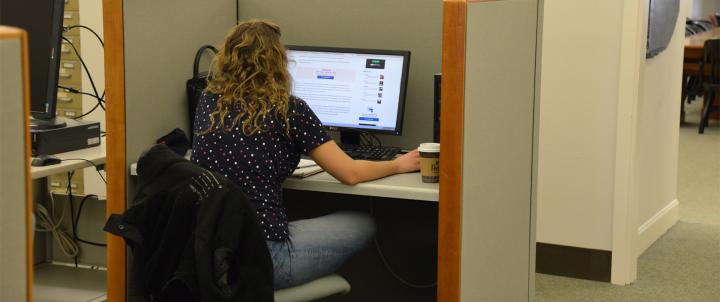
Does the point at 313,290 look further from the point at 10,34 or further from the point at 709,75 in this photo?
the point at 709,75

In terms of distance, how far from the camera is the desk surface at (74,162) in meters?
2.31

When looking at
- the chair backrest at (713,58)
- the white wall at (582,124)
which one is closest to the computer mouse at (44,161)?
the white wall at (582,124)

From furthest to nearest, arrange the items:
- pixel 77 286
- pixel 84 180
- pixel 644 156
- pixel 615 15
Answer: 1. pixel 644 156
2. pixel 84 180
3. pixel 615 15
4. pixel 77 286

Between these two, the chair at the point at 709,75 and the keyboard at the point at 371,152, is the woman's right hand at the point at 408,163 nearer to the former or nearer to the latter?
the keyboard at the point at 371,152

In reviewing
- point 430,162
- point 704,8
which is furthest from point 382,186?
point 704,8

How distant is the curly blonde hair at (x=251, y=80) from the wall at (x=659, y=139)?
1671 mm

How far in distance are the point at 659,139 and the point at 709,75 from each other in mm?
3753

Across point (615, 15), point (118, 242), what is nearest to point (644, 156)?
point (615, 15)

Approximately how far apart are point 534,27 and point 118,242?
1.24 meters

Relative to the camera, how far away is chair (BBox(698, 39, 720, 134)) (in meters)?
6.79

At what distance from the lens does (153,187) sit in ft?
6.45

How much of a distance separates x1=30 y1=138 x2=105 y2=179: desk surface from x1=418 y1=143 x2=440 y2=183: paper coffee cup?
36.1 inches

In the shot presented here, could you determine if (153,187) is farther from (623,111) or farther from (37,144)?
(623,111)

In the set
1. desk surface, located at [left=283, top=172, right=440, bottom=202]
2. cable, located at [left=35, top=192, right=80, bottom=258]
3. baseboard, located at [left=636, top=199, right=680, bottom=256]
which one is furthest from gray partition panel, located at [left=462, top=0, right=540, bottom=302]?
cable, located at [left=35, top=192, right=80, bottom=258]
